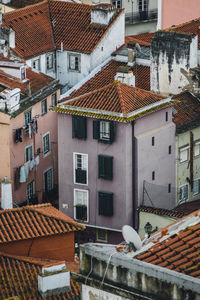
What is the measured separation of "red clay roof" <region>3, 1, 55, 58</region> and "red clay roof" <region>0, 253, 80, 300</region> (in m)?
31.9

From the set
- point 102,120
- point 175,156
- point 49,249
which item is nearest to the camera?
point 49,249

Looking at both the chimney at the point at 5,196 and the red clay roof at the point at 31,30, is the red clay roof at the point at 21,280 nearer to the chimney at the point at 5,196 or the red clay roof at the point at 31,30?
the chimney at the point at 5,196

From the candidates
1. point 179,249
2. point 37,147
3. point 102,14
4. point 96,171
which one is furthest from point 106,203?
point 179,249

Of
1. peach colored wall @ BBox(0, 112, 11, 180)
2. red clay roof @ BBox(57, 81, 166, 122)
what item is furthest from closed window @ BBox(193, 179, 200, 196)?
Result: peach colored wall @ BBox(0, 112, 11, 180)

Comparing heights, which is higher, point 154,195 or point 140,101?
point 140,101

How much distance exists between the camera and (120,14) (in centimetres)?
7225

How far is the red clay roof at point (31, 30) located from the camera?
231 feet

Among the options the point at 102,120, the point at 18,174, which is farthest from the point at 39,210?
the point at 18,174

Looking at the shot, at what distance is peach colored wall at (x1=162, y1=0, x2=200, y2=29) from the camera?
78438 mm

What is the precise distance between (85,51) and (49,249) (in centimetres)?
3106

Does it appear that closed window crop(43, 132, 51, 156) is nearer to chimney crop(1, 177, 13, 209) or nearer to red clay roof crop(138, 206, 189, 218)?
red clay roof crop(138, 206, 189, 218)

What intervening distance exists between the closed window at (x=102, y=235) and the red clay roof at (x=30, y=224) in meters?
14.7

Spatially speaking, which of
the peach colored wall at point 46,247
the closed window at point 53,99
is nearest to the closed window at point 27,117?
the closed window at point 53,99

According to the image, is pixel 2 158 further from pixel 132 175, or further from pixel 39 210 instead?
pixel 39 210
